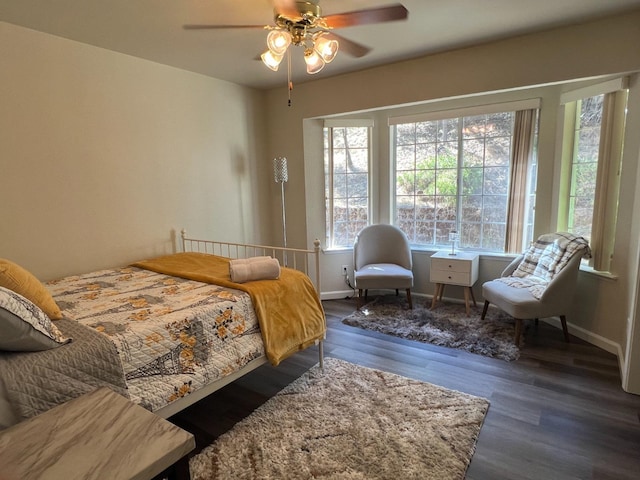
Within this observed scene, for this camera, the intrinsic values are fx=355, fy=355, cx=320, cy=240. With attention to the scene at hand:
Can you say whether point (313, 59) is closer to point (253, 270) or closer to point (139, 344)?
point (253, 270)

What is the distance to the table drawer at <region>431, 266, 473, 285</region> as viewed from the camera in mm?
3669

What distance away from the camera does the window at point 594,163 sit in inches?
114

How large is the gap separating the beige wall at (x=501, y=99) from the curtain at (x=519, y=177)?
13 centimetres

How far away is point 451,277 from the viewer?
12.3 ft

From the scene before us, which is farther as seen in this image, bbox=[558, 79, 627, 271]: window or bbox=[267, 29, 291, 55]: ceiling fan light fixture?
bbox=[558, 79, 627, 271]: window

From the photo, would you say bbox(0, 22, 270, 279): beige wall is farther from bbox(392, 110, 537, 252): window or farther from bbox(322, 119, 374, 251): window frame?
bbox(392, 110, 537, 252): window

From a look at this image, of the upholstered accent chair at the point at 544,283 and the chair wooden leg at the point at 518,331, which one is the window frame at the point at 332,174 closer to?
the upholstered accent chair at the point at 544,283

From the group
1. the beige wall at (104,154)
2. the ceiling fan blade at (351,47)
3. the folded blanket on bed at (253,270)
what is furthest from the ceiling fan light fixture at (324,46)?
the beige wall at (104,154)

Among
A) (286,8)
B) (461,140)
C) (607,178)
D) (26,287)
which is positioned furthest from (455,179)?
(26,287)

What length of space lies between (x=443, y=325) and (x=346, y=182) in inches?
79.0

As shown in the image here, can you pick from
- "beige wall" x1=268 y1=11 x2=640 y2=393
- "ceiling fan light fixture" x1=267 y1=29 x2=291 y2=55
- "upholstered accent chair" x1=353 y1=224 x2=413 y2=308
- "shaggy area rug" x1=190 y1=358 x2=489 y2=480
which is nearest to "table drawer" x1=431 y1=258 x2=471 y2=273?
"upholstered accent chair" x1=353 y1=224 x2=413 y2=308

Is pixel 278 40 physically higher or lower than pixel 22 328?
higher

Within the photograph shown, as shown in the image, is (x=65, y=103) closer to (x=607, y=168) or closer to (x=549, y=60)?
(x=549, y=60)

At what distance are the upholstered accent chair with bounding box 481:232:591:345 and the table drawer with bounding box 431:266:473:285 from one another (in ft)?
0.88
